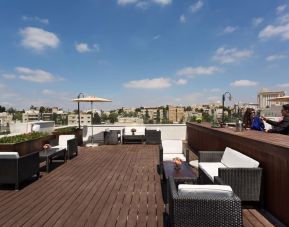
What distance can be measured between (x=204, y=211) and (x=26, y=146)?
641 centimetres

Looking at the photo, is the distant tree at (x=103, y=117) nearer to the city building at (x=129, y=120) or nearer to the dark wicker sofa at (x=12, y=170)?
the city building at (x=129, y=120)

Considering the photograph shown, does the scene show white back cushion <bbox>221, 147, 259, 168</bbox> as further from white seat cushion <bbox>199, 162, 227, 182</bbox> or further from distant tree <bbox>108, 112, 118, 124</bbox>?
distant tree <bbox>108, 112, 118, 124</bbox>

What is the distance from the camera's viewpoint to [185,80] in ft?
89.7

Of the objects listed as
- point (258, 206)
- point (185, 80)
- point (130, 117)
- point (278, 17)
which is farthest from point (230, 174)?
point (185, 80)

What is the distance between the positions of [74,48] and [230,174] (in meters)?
17.1

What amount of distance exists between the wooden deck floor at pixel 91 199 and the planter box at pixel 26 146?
119 centimetres

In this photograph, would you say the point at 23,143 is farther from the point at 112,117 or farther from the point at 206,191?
the point at 112,117

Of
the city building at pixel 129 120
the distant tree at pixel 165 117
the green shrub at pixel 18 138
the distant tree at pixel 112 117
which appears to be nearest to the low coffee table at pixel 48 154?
the green shrub at pixel 18 138

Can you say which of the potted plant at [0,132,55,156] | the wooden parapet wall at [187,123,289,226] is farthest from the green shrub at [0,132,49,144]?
the wooden parapet wall at [187,123,289,226]

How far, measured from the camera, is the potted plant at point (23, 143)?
7.22 meters

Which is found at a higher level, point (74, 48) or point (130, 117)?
point (74, 48)

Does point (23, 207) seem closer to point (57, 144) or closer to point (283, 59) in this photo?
point (57, 144)

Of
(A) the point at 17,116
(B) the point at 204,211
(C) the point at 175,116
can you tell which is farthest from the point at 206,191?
(A) the point at 17,116

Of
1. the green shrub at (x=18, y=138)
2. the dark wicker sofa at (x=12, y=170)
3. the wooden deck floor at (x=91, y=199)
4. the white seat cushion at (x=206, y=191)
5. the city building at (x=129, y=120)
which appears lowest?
the wooden deck floor at (x=91, y=199)
